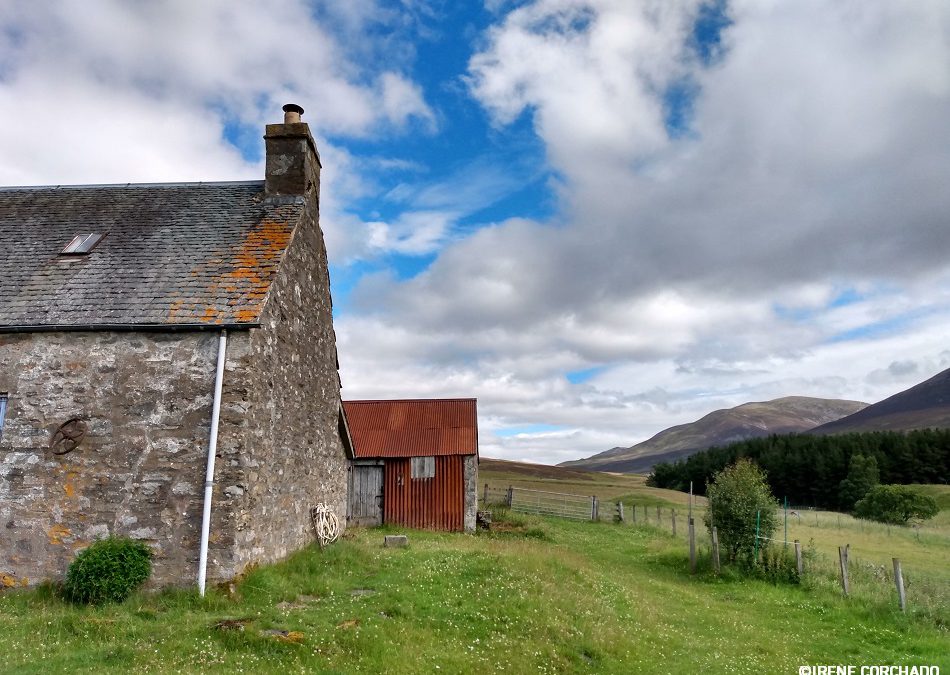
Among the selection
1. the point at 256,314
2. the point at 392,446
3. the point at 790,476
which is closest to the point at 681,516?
the point at 392,446

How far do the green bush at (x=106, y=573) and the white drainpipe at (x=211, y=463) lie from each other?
3.26 feet

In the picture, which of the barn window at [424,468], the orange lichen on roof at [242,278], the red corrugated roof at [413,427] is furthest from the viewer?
the red corrugated roof at [413,427]

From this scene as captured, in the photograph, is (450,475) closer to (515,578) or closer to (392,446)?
(392,446)

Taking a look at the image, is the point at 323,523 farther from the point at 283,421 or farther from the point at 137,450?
the point at 137,450

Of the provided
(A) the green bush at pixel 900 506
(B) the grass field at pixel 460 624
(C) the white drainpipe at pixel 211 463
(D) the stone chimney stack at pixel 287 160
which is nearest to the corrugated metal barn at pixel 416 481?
(B) the grass field at pixel 460 624

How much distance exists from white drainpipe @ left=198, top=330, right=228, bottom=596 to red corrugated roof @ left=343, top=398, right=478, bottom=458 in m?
14.5

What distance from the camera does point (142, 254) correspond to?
14.0m

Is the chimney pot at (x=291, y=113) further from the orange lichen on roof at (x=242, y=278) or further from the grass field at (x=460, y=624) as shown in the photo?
the grass field at (x=460, y=624)

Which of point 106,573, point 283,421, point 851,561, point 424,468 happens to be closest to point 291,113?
point 283,421

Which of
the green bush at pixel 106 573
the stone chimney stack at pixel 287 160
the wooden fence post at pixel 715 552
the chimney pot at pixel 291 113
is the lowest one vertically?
the wooden fence post at pixel 715 552

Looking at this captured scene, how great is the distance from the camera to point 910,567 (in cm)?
2211

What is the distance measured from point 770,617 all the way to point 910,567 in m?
12.9

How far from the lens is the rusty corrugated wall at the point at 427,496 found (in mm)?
26172

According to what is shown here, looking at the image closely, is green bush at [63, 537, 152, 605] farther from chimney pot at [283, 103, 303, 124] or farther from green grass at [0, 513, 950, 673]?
chimney pot at [283, 103, 303, 124]
